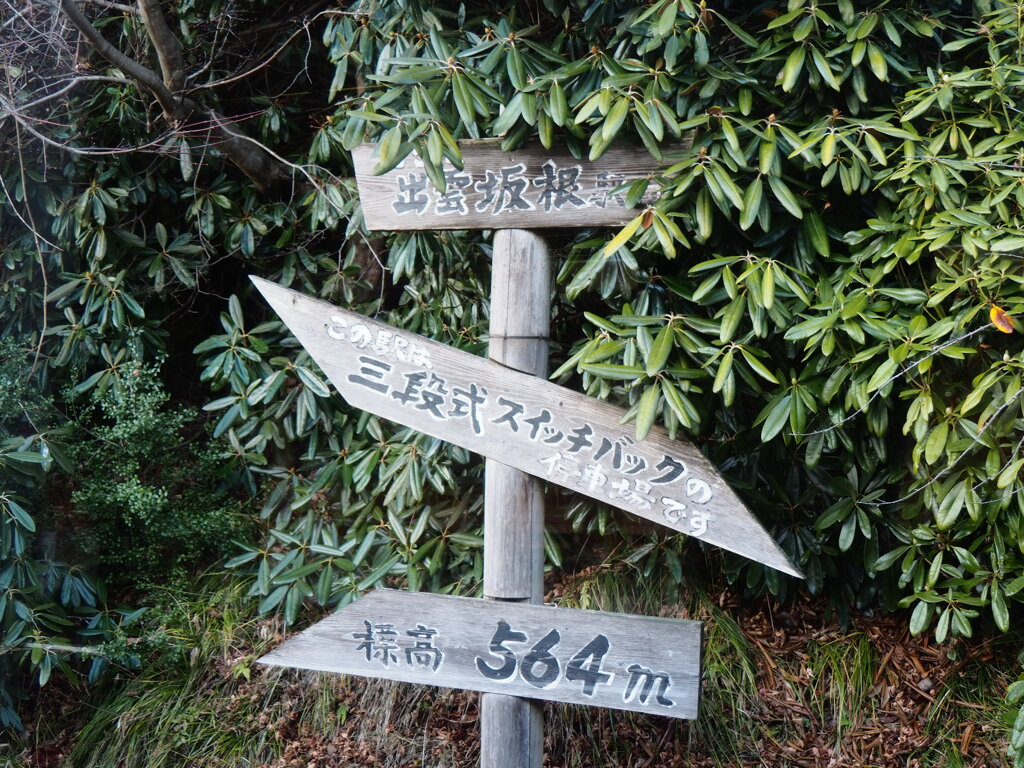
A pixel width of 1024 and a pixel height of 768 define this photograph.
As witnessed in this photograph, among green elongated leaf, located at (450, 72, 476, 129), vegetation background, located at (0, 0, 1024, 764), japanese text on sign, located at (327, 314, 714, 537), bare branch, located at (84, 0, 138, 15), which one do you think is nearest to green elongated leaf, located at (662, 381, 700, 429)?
vegetation background, located at (0, 0, 1024, 764)

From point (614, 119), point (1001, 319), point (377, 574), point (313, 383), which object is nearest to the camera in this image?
point (1001, 319)

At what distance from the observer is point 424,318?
336 cm

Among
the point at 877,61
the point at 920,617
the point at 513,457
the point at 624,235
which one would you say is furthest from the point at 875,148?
A: the point at 920,617

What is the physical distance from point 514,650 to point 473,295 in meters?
1.36

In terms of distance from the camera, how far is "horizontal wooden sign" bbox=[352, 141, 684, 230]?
2.38 metres

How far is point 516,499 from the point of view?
249cm

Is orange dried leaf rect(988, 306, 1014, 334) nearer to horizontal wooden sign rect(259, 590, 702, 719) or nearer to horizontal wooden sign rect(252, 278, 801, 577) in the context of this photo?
horizontal wooden sign rect(252, 278, 801, 577)

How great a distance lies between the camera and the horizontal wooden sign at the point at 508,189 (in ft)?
7.82

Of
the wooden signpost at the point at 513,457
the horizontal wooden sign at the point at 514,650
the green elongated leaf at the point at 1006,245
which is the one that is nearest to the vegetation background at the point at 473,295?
the green elongated leaf at the point at 1006,245

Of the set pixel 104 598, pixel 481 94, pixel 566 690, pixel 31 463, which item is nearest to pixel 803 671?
pixel 566 690

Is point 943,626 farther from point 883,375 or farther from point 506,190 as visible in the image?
point 506,190

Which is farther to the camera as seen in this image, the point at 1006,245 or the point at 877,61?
the point at 877,61

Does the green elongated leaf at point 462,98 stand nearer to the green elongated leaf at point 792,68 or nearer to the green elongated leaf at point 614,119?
the green elongated leaf at point 614,119

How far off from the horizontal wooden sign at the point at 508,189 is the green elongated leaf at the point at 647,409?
48 cm
